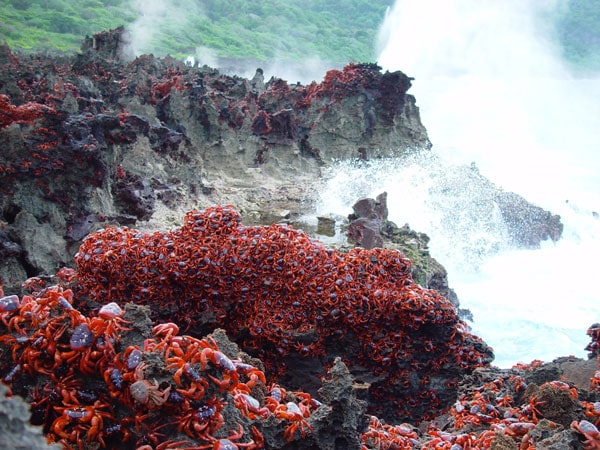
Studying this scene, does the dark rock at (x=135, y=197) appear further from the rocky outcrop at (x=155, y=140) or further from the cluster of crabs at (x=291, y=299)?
the cluster of crabs at (x=291, y=299)

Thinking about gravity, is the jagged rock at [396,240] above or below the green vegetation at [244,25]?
below

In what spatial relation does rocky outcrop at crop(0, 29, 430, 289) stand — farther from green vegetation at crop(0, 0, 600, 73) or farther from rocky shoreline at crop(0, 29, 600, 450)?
green vegetation at crop(0, 0, 600, 73)

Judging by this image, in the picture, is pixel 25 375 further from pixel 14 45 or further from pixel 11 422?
pixel 14 45

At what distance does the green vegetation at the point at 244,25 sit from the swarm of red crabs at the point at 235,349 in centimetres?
2728

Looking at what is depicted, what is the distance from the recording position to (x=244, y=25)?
45.7 meters

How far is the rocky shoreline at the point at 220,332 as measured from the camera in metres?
1.66

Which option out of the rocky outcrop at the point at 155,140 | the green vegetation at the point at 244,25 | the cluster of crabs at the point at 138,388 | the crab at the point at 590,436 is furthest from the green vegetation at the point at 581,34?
the cluster of crabs at the point at 138,388

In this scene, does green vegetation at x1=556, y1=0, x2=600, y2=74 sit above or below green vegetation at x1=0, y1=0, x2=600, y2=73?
above

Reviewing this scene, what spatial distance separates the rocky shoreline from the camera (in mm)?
1664

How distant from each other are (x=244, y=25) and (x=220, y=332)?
4769 cm

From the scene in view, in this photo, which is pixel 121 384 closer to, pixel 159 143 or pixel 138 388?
pixel 138 388

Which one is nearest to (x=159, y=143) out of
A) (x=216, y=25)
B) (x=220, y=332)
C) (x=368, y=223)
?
(x=368, y=223)

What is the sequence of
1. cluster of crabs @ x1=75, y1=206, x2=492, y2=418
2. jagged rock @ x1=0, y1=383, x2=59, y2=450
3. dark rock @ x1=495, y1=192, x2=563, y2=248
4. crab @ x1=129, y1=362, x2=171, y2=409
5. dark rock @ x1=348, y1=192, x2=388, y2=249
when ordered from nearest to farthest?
jagged rock @ x1=0, y1=383, x2=59, y2=450 < crab @ x1=129, y1=362, x2=171, y2=409 < cluster of crabs @ x1=75, y1=206, x2=492, y2=418 < dark rock @ x1=348, y1=192, x2=388, y2=249 < dark rock @ x1=495, y1=192, x2=563, y2=248

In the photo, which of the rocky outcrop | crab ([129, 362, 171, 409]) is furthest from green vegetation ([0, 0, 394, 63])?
crab ([129, 362, 171, 409])
